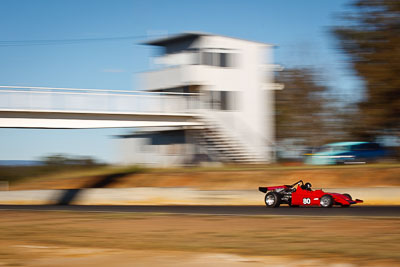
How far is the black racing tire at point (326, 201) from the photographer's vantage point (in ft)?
70.9

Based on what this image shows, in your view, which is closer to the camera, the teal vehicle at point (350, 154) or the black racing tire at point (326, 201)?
the black racing tire at point (326, 201)

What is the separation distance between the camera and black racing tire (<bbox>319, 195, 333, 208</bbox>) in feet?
70.9

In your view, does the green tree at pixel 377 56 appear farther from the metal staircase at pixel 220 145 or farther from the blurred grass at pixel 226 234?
the blurred grass at pixel 226 234

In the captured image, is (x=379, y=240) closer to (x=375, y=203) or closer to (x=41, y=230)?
(x=41, y=230)

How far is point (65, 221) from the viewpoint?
19.5 meters

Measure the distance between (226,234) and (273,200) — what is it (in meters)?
7.87

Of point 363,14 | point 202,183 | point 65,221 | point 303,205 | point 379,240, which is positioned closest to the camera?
point 379,240

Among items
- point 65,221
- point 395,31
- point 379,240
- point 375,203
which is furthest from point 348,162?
point 379,240

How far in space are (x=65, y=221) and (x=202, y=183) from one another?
557 inches

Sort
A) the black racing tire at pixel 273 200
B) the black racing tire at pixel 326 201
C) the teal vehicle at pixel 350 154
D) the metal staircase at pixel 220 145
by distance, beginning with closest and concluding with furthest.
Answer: the black racing tire at pixel 326 201, the black racing tire at pixel 273 200, the teal vehicle at pixel 350 154, the metal staircase at pixel 220 145

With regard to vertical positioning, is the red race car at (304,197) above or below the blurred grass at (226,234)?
below

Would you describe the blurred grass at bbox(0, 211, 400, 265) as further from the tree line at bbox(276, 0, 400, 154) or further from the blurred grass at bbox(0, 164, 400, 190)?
the tree line at bbox(276, 0, 400, 154)

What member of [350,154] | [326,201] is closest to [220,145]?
[350,154]

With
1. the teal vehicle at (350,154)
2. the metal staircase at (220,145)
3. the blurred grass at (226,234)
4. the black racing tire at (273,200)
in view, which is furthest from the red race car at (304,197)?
the metal staircase at (220,145)
